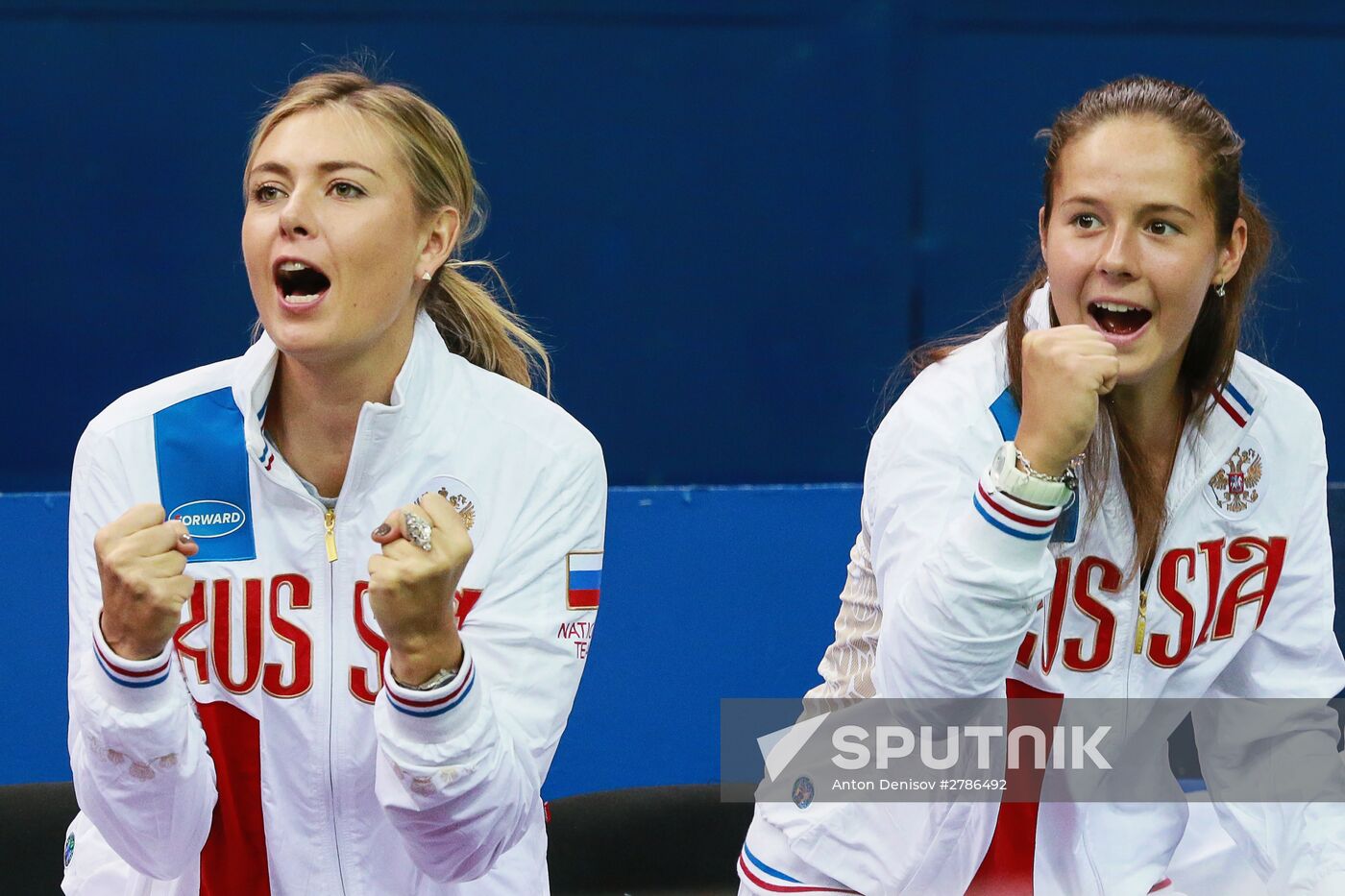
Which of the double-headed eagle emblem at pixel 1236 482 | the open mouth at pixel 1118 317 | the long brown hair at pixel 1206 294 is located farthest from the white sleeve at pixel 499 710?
the double-headed eagle emblem at pixel 1236 482

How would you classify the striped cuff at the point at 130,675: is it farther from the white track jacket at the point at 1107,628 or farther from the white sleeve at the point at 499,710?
the white track jacket at the point at 1107,628

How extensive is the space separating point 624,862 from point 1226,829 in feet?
3.96

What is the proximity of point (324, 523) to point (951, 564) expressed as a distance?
71 cm

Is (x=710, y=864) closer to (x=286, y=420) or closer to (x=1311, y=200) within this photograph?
(x=286, y=420)

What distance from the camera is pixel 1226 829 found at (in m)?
2.03

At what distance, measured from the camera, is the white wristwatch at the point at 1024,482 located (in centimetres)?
167

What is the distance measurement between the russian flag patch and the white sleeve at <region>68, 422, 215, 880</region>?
429 millimetres

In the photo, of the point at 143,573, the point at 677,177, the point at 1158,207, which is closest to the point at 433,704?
the point at 143,573

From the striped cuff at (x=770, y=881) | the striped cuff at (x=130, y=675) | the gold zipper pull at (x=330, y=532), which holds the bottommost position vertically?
the striped cuff at (x=770, y=881)

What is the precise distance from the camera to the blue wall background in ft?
10.5

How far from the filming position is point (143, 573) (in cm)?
159

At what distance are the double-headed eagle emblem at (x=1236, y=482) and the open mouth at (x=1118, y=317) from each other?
0.67 feet

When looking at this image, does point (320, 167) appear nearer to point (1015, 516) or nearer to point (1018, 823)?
point (1015, 516)

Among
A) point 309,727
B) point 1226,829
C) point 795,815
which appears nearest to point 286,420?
point 309,727
